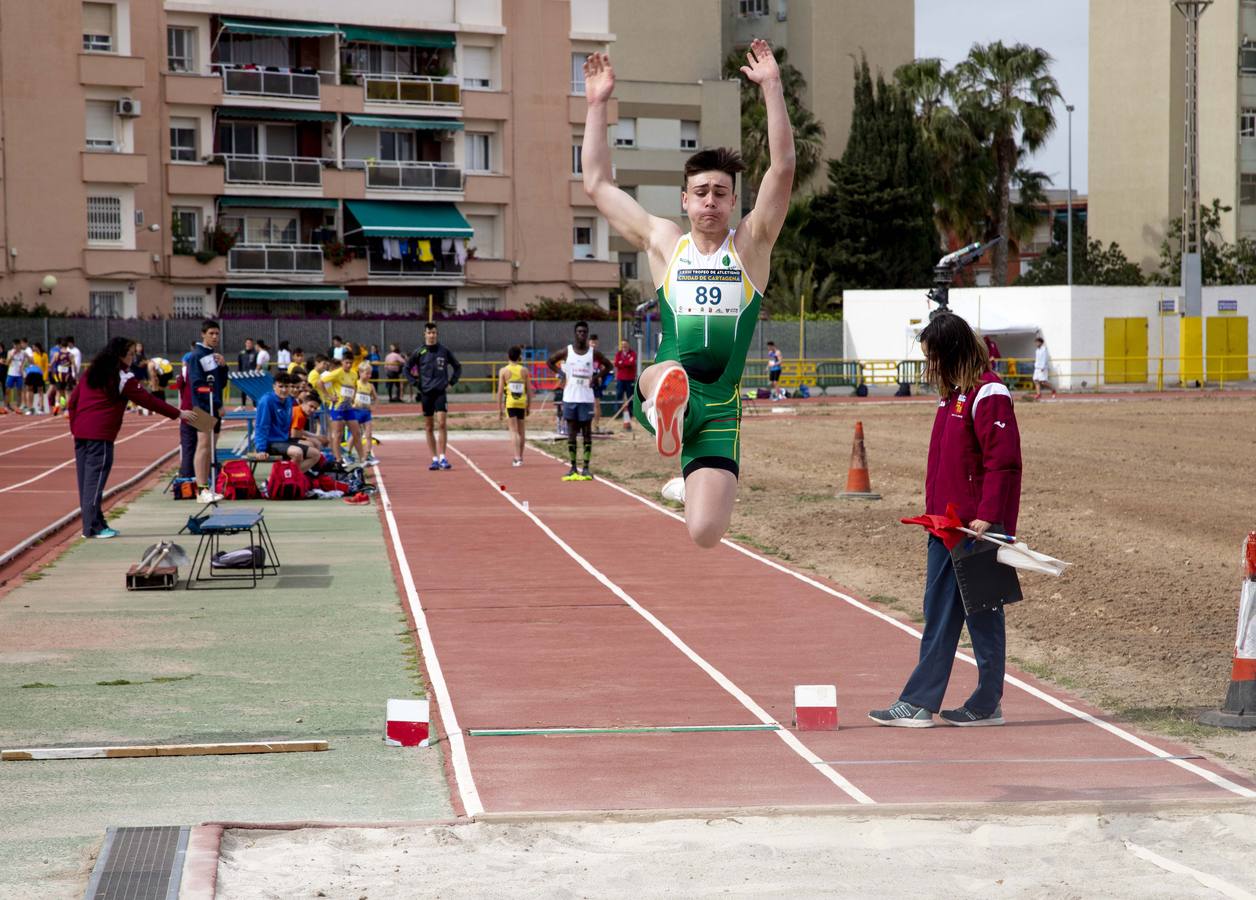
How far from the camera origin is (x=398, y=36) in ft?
180

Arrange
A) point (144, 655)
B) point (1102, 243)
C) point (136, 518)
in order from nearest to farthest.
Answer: point (144, 655), point (136, 518), point (1102, 243)

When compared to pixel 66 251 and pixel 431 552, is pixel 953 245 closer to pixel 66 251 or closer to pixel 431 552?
pixel 66 251

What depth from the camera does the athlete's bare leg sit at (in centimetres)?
644

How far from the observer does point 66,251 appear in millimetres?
49531

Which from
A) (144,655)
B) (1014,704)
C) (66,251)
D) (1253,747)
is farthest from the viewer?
(66,251)

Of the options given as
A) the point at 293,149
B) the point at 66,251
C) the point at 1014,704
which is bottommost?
the point at 1014,704

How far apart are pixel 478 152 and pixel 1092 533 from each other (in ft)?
146

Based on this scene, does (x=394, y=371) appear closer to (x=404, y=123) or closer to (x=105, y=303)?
(x=105, y=303)

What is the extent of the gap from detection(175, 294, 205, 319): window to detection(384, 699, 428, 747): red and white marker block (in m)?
46.5

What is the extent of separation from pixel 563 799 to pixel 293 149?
2003 inches

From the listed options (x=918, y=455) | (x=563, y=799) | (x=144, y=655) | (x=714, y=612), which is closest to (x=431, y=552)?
(x=714, y=612)

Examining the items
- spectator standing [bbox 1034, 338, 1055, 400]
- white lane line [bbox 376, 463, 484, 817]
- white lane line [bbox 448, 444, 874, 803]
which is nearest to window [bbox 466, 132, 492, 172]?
spectator standing [bbox 1034, 338, 1055, 400]

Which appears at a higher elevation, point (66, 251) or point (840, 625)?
point (66, 251)

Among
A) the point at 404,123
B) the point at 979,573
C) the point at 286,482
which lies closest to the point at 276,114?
the point at 404,123
